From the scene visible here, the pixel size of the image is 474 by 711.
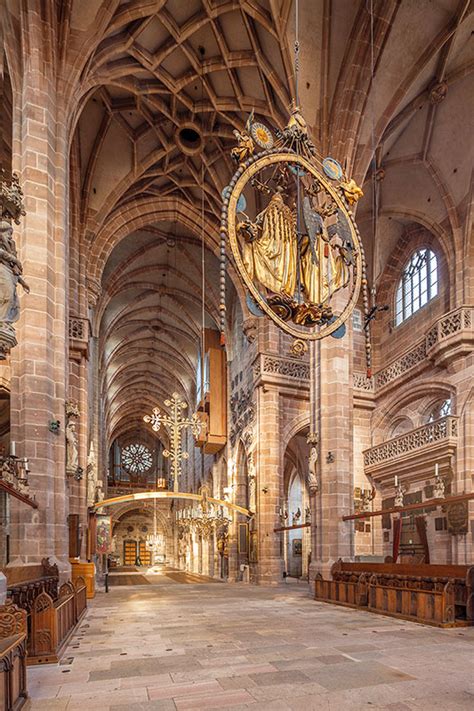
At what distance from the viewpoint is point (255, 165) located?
9375mm

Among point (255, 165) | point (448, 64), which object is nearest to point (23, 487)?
point (255, 165)

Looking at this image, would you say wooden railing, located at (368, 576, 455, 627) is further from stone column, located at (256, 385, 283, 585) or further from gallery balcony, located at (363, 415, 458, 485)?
stone column, located at (256, 385, 283, 585)

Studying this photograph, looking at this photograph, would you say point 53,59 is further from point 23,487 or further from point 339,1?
point 23,487

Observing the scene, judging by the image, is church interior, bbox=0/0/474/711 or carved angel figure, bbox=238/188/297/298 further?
carved angel figure, bbox=238/188/297/298

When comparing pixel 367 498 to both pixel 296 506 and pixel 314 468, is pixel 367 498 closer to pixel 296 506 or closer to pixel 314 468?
pixel 314 468

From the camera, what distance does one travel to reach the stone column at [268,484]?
20.3 metres

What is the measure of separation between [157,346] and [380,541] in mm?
23039

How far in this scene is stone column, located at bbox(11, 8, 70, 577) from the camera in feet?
34.4

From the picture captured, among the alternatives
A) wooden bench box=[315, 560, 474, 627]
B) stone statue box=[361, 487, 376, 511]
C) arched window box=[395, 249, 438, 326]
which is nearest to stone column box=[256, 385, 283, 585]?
stone statue box=[361, 487, 376, 511]

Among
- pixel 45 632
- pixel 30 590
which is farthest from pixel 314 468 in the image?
pixel 45 632

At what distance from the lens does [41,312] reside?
11.1 metres

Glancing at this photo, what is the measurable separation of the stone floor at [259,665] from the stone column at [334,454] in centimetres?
368

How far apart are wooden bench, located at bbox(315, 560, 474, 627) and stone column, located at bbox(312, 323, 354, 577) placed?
76cm

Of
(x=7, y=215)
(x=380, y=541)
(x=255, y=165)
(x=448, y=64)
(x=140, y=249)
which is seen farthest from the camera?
(x=140, y=249)
